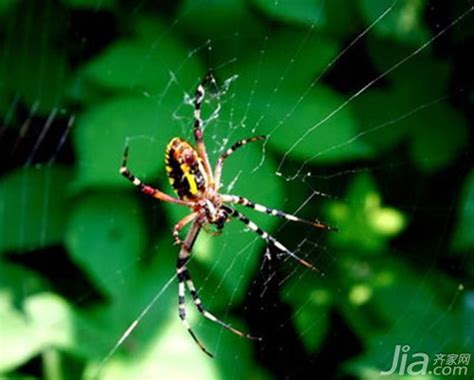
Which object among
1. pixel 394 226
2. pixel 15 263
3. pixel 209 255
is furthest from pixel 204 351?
pixel 15 263

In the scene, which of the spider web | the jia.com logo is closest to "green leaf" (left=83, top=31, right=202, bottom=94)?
the spider web

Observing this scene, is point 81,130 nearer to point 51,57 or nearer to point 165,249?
point 165,249

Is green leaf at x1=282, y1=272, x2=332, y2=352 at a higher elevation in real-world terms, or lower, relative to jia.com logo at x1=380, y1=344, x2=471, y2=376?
higher

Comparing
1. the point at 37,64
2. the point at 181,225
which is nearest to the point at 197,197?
the point at 181,225

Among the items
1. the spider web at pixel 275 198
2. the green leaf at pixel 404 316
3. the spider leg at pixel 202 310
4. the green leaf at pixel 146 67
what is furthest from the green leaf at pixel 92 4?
the green leaf at pixel 404 316

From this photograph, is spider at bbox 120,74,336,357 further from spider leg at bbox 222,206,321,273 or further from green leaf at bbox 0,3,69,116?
green leaf at bbox 0,3,69,116
